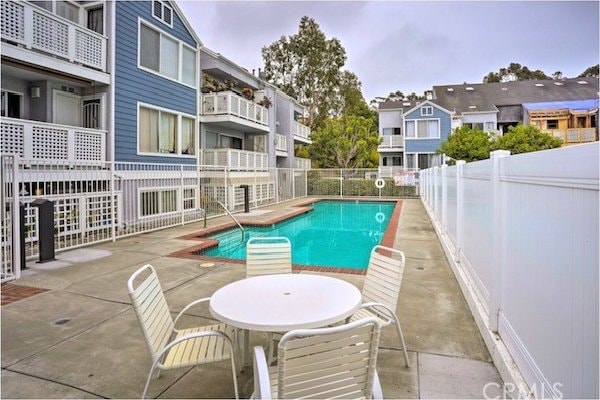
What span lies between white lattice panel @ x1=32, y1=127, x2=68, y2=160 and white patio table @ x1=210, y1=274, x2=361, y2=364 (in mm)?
8080

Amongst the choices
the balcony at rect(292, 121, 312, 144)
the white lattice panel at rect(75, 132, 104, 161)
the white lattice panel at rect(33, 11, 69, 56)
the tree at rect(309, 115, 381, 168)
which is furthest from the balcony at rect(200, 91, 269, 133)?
the tree at rect(309, 115, 381, 168)

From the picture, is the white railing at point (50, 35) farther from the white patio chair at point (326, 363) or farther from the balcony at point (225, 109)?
the white patio chair at point (326, 363)

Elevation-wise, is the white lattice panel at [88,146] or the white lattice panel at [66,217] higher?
the white lattice panel at [88,146]

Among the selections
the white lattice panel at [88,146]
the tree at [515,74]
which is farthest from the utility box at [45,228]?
the tree at [515,74]

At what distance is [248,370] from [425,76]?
41837mm

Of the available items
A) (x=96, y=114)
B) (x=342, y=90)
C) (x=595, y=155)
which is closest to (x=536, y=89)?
(x=342, y=90)

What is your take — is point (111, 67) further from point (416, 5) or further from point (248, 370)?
point (248, 370)

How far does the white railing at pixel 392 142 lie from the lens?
31766 millimetres

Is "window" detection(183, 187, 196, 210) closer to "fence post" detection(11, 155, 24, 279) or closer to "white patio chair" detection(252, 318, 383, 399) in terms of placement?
"fence post" detection(11, 155, 24, 279)

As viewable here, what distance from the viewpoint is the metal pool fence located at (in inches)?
229

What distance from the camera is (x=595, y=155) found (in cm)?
155

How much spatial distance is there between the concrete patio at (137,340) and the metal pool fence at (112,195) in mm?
Answer: 1360

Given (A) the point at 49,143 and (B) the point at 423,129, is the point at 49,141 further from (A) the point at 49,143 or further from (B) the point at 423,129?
(B) the point at 423,129

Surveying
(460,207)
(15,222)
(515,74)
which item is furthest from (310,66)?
(515,74)
